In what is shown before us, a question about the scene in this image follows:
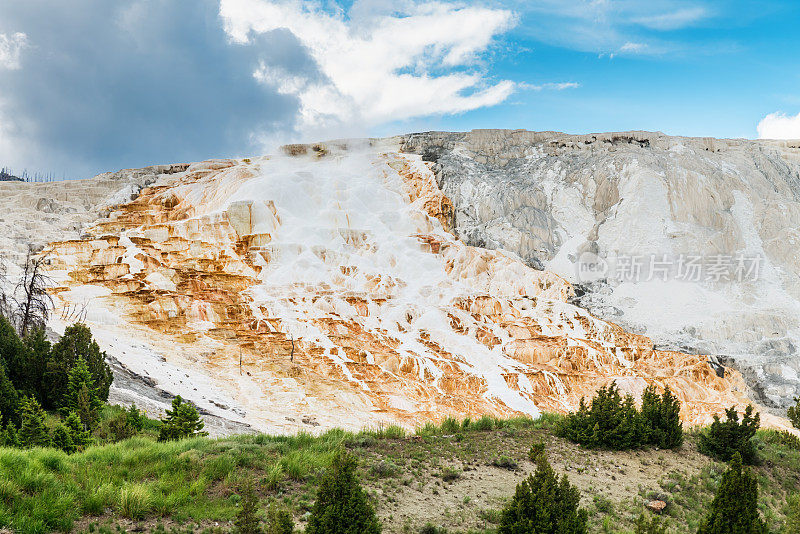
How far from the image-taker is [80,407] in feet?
37.4

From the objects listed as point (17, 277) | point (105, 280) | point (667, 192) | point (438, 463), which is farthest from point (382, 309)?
point (667, 192)

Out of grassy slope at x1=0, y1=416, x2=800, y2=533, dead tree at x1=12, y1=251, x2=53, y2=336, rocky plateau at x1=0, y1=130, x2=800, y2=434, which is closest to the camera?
grassy slope at x1=0, y1=416, x2=800, y2=533

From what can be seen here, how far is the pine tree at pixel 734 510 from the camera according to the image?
776 centimetres

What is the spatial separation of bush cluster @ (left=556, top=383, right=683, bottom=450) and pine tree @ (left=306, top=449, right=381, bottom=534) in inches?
300

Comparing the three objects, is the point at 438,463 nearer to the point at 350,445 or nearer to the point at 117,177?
the point at 350,445

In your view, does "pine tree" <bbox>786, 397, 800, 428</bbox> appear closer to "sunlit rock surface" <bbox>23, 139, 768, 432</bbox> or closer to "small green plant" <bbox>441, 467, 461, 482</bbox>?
"sunlit rock surface" <bbox>23, 139, 768, 432</bbox>

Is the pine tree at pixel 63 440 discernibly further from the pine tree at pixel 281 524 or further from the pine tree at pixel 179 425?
the pine tree at pixel 281 524

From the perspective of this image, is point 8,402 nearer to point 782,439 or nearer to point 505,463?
Result: point 505,463

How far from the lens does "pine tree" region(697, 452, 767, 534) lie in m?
7.76

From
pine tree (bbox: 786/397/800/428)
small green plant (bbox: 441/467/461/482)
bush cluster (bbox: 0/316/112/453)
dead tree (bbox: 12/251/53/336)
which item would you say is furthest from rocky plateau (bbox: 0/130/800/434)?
small green plant (bbox: 441/467/461/482)

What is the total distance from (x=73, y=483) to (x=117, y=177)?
122ft

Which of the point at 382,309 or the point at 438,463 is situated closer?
the point at 438,463

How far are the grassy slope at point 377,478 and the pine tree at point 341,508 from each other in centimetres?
147

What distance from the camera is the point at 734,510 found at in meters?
7.80
